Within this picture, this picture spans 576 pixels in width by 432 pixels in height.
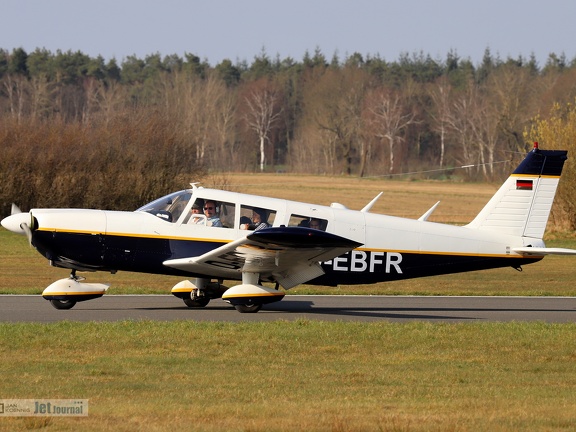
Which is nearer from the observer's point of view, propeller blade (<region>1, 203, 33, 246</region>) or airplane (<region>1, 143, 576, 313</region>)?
propeller blade (<region>1, 203, 33, 246</region>)

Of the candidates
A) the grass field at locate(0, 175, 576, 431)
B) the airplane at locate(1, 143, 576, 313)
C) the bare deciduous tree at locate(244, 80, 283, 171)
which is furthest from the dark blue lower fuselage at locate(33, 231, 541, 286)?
the bare deciduous tree at locate(244, 80, 283, 171)

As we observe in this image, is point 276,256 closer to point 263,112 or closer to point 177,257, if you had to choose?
point 177,257

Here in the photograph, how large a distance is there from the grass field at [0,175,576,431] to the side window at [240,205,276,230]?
6.78 ft

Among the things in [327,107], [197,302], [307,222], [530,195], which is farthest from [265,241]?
[327,107]

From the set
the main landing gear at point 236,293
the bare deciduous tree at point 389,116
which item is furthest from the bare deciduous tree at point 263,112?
the main landing gear at point 236,293

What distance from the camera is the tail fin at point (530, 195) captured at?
15602 millimetres

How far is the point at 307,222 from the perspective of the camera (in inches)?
580

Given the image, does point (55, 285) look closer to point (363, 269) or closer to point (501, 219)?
point (363, 269)

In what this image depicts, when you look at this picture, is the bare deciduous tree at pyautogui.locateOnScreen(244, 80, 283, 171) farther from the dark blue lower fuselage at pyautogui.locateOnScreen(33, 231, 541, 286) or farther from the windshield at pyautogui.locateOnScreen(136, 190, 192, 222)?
the windshield at pyautogui.locateOnScreen(136, 190, 192, 222)

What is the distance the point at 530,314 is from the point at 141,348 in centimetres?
737

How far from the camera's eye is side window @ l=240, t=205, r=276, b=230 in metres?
14.6

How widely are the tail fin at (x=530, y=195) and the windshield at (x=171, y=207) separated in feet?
17.1

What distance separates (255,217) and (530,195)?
461 cm

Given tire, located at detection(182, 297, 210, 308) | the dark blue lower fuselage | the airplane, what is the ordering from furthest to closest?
tire, located at detection(182, 297, 210, 308) → the dark blue lower fuselage → the airplane
